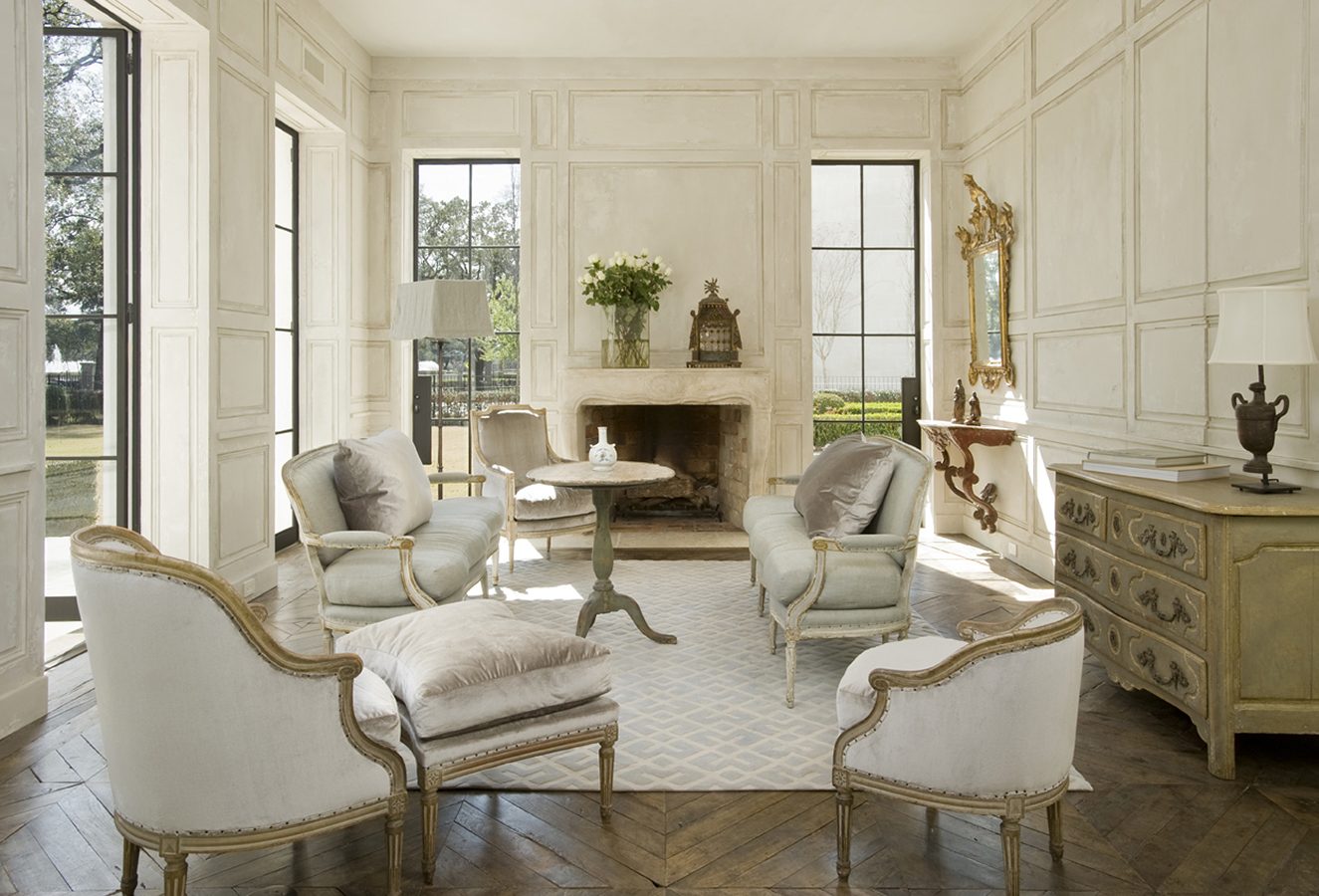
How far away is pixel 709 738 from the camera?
3168 millimetres

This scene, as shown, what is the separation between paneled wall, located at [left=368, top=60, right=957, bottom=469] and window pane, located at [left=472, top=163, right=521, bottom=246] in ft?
0.77

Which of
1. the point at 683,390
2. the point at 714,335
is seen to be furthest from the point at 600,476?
the point at 714,335

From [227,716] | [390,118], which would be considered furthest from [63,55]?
[227,716]

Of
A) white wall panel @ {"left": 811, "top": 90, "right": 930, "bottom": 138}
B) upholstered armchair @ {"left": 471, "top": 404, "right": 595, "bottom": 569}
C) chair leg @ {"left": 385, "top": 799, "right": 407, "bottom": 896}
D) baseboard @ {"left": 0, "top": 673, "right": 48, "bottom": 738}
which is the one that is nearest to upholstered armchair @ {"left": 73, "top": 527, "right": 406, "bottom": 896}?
chair leg @ {"left": 385, "top": 799, "right": 407, "bottom": 896}

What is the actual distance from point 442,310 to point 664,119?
2852mm

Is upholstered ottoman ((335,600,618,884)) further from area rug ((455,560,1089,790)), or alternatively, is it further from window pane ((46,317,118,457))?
window pane ((46,317,118,457))

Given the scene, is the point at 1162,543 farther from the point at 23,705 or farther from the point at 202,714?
the point at 23,705

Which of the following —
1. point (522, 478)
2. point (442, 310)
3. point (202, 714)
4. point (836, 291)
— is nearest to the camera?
point (202, 714)

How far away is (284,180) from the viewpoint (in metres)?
6.52

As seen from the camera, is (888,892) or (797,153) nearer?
(888,892)

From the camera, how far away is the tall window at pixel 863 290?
24.6ft

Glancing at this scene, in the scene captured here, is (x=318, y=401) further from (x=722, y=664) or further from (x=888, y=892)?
(x=888, y=892)

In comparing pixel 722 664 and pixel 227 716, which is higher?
pixel 227 716

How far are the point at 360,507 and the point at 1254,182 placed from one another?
12.6ft
